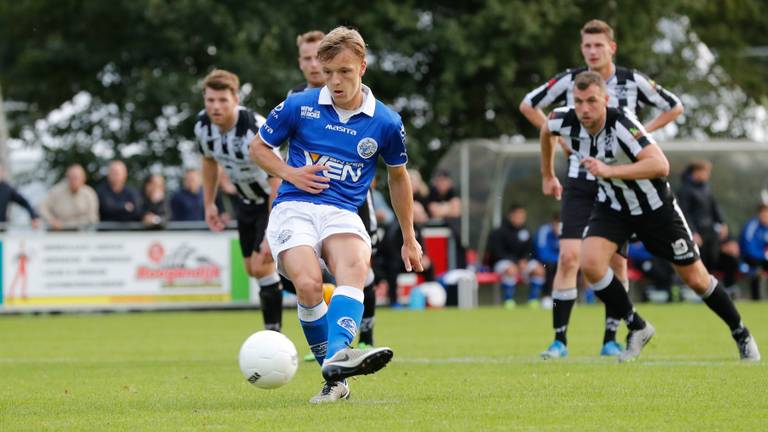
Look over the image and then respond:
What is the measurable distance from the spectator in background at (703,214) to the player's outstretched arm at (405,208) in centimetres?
1549

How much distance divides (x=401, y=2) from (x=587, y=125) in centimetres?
2065

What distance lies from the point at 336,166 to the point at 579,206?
154 inches

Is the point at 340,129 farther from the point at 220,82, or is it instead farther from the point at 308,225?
the point at 220,82

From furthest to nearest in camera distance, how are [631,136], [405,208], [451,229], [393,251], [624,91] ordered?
[451,229] < [393,251] < [624,91] < [631,136] < [405,208]

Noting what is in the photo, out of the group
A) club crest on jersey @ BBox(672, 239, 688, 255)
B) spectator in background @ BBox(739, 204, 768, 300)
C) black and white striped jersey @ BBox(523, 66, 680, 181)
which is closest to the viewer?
club crest on jersey @ BBox(672, 239, 688, 255)

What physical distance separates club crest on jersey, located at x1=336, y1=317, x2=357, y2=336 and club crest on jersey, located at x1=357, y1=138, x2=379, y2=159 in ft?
3.07

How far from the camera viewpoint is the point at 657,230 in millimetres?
10344

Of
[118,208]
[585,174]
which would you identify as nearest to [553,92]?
[585,174]

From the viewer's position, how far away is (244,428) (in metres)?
Answer: 6.64

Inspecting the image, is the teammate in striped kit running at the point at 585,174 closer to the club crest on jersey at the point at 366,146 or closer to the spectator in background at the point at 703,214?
the club crest on jersey at the point at 366,146

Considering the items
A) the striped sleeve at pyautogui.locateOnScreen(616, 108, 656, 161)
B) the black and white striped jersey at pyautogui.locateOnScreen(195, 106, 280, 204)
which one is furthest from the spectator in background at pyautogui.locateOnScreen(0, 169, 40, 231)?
the striped sleeve at pyautogui.locateOnScreen(616, 108, 656, 161)

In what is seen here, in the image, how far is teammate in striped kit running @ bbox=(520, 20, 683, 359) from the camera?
11.3 metres

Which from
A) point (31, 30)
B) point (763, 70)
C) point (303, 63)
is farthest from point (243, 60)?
point (303, 63)

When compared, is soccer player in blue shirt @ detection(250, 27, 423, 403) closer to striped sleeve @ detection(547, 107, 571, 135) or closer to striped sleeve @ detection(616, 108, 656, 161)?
striped sleeve @ detection(616, 108, 656, 161)
